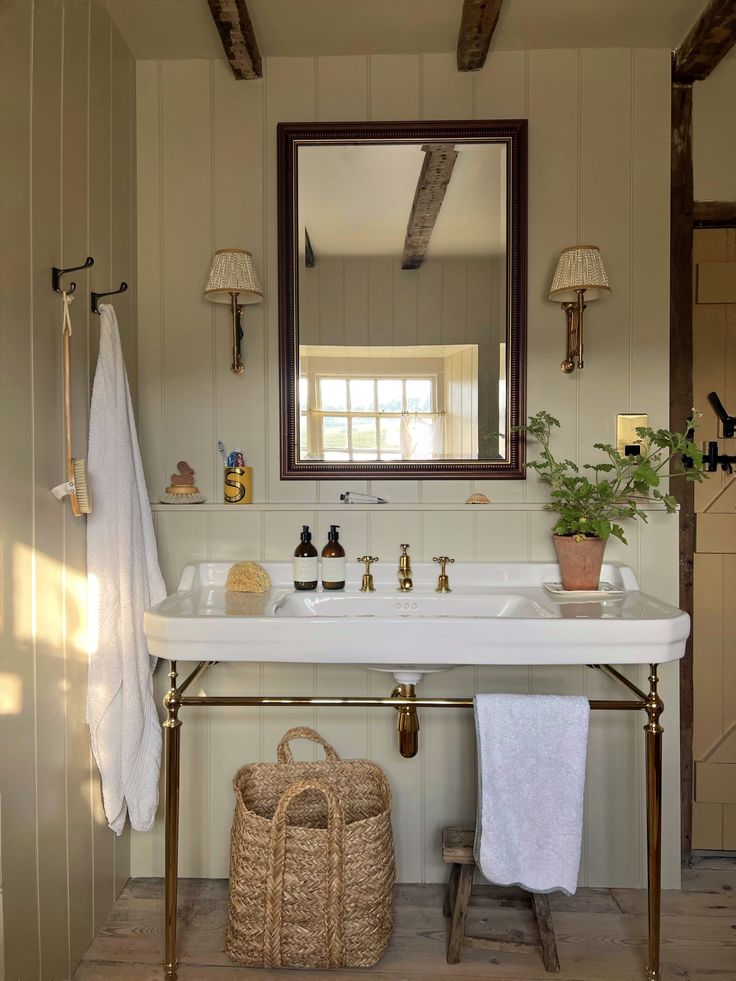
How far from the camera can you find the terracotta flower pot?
2037 millimetres

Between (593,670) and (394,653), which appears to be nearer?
(394,653)

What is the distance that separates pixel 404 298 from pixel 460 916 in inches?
65.1

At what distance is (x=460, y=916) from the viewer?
1.89 metres

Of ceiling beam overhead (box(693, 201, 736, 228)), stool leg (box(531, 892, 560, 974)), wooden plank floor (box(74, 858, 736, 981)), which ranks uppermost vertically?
ceiling beam overhead (box(693, 201, 736, 228))

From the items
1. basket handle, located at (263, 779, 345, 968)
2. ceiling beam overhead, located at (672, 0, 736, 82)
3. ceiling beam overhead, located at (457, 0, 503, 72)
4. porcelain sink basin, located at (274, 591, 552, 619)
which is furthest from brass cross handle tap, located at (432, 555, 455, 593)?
ceiling beam overhead, located at (672, 0, 736, 82)

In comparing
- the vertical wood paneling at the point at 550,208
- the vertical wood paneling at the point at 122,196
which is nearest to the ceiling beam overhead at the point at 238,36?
the vertical wood paneling at the point at 122,196

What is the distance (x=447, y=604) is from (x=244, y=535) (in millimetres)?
629

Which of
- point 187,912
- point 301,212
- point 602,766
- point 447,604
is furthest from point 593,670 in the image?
point 301,212

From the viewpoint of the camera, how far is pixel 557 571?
219 cm

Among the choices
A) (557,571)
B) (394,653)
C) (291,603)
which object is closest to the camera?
(394,653)

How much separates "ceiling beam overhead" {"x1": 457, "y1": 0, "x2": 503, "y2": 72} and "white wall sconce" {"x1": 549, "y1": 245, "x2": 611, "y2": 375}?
0.60m

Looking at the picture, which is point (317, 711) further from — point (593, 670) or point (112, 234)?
point (112, 234)

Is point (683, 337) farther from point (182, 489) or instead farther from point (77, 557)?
point (77, 557)

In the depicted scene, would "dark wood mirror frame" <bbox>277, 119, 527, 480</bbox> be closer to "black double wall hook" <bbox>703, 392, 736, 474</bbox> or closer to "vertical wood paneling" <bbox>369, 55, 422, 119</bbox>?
"vertical wood paneling" <bbox>369, 55, 422, 119</bbox>
